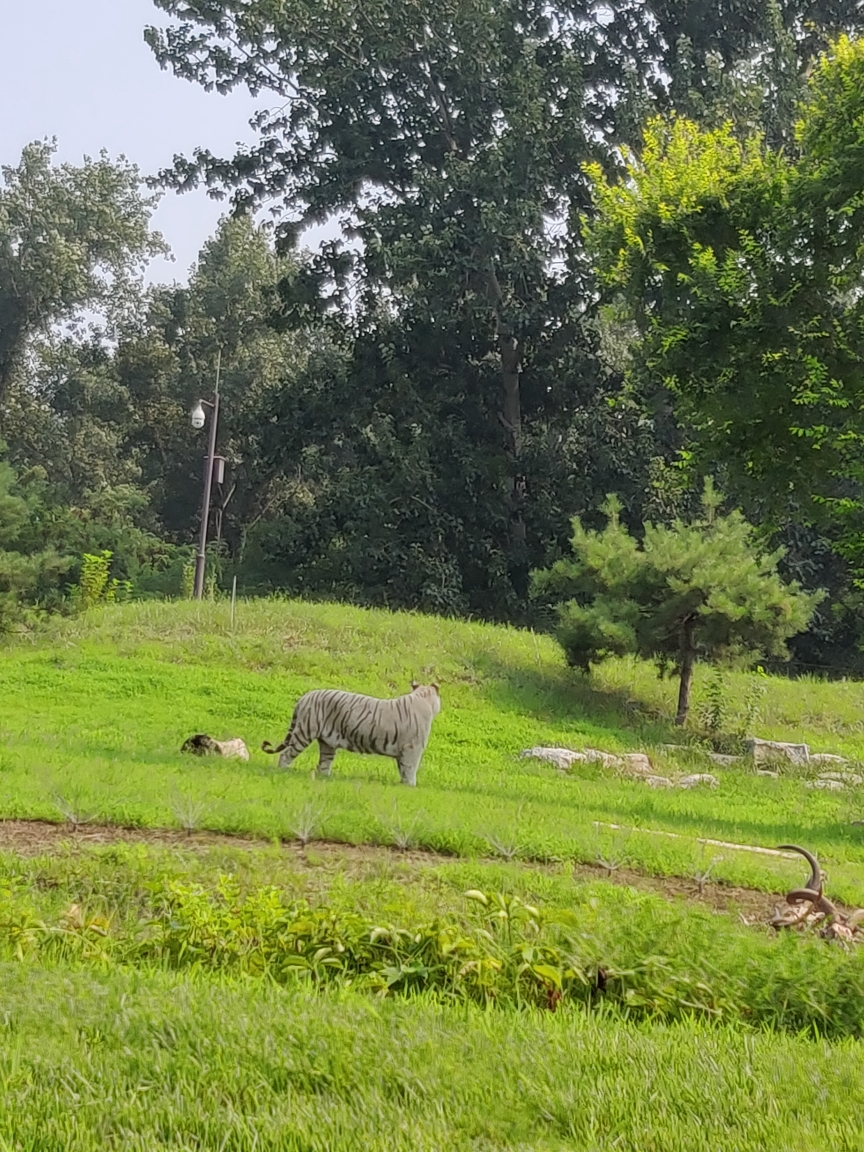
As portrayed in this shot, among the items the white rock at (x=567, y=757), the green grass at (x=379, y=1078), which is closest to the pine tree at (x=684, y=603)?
the white rock at (x=567, y=757)

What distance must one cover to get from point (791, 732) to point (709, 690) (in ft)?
5.05

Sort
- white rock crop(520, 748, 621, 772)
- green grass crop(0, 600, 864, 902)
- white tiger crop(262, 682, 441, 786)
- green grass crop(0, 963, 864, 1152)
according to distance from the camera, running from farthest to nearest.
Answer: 1. white rock crop(520, 748, 621, 772)
2. white tiger crop(262, 682, 441, 786)
3. green grass crop(0, 600, 864, 902)
4. green grass crop(0, 963, 864, 1152)

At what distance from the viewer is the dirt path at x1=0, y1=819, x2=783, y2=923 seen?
6.83 m

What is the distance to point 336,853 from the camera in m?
7.23

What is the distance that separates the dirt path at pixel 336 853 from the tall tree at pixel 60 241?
37.3 meters

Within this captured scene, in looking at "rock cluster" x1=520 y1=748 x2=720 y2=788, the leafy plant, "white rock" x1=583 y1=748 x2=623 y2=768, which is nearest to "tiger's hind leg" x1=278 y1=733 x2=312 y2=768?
"rock cluster" x1=520 y1=748 x2=720 y2=788

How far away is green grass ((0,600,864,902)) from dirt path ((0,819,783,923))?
134 millimetres

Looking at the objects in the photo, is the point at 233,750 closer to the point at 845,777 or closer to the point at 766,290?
the point at 766,290

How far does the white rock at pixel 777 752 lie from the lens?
54.7ft

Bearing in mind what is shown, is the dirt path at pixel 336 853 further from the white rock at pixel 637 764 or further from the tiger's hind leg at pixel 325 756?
the white rock at pixel 637 764

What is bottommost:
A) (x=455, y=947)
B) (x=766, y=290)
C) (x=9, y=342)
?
(x=455, y=947)

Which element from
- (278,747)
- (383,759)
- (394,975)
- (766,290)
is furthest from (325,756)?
(766,290)

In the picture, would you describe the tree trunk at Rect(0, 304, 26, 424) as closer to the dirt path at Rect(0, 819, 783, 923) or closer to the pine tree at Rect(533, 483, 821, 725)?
the pine tree at Rect(533, 483, 821, 725)

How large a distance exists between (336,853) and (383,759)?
7331 millimetres
